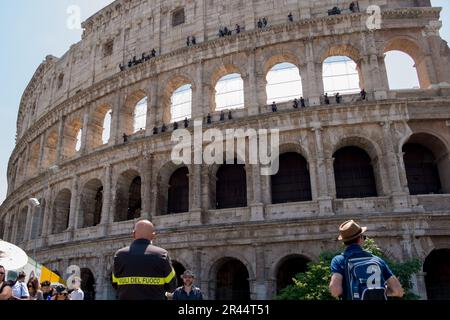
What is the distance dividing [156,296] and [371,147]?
14872 millimetres

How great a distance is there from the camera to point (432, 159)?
16953 millimetres

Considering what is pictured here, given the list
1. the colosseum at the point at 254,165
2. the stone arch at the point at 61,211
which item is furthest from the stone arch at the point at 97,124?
the stone arch at the point at 61,211

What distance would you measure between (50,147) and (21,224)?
580 cm

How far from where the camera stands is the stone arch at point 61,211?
74.6 feet

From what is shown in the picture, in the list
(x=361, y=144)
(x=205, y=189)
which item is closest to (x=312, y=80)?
(x=361, y=144)

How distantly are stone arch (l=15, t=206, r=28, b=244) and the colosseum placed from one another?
2542mm

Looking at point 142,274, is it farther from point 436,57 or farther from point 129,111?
point 129,111

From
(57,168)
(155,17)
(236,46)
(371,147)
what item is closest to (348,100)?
(371,147)

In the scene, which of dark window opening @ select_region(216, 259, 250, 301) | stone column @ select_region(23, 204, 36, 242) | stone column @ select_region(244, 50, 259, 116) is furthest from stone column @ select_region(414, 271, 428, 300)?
stone column @ select_region(23, 204, 36, 242)

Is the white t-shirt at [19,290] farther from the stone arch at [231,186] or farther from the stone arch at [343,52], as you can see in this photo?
the stone arch at [343,52]

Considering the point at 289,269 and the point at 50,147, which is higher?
the point at 50,147

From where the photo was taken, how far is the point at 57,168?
2294cm

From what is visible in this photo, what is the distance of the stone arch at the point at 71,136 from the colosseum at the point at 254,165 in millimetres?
132

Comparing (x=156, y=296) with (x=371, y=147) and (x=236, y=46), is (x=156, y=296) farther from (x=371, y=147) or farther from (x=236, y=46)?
(x=236, y=46)
